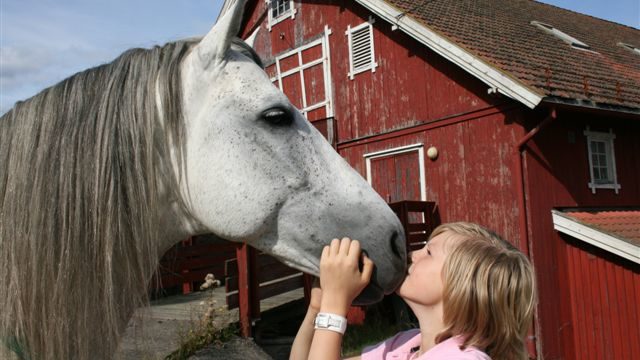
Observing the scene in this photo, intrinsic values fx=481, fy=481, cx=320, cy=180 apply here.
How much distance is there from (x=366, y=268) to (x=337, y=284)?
0.38 ft

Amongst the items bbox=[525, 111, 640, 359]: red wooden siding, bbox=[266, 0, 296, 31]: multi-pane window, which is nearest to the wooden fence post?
bbox=[525, 111, 640, 359]: red wooden siding

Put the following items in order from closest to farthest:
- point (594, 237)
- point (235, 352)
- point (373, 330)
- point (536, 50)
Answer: point (235, 352)
point (594, 237)
point (373, 330)
point (536, 50)

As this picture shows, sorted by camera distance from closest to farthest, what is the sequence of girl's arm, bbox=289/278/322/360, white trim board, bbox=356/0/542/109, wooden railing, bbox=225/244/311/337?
girl's arm, bbox=289/278/322/360 < wooden railing, bbox=225/244/311/337 < white trim board, bbox=356/0/542/109

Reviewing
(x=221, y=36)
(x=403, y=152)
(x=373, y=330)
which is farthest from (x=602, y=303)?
(x=221, y=36)

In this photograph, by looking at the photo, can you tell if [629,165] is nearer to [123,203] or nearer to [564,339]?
[564,339]

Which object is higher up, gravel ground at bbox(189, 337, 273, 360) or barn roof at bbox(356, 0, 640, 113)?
barn roof at bbox(356, 0, 640, 113)

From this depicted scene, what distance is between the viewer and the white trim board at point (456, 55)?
6516 millimetres

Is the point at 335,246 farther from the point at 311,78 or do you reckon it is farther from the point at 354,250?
the point at 311,78

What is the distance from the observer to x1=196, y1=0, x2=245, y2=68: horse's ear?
4.89 ft

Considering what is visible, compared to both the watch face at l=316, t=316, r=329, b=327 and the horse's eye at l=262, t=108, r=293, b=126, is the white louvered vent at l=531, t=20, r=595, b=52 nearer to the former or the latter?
the horse's eye at l=262, t=108, r=293, b=126

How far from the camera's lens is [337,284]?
1384 millimetres

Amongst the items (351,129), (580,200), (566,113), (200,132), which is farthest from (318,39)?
(200,132)

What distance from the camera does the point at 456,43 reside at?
7.42 meters

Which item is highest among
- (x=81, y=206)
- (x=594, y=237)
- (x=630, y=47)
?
(x=630, y=47)
